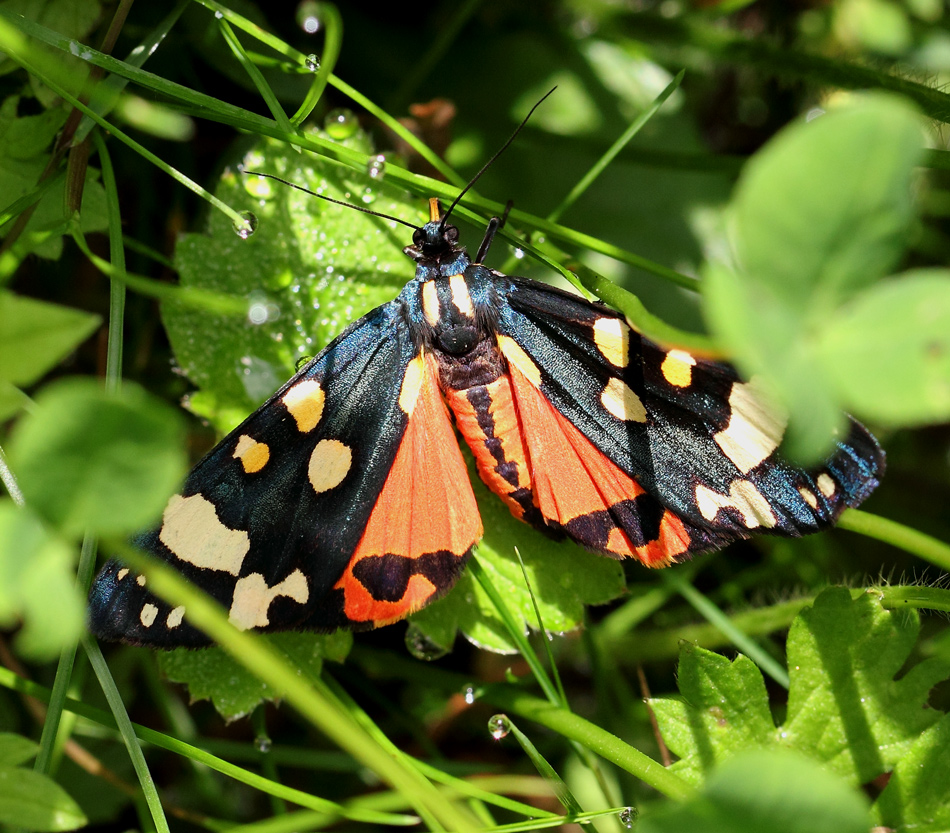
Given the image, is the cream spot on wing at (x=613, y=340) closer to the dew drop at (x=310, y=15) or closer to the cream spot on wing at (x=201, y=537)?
the cream spot on wing at (x=201, y=537)

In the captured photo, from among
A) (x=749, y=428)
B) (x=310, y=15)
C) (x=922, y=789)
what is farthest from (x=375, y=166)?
(x=922, y=789)

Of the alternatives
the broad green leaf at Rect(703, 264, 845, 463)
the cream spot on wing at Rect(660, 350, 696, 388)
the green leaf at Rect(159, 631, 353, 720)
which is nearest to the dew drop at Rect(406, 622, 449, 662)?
the green leaf at Rect(159, 631, 353, 720)

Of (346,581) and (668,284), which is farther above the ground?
(668,284)

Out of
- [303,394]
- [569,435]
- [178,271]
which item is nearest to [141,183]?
[178,271]

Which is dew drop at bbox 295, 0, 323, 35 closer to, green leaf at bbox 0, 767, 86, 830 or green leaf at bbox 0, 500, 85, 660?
green leaf at bbox 0, 500, 85, 660

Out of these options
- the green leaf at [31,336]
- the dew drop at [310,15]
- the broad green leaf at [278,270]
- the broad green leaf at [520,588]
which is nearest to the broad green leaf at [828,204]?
the green leaf at [31,336]

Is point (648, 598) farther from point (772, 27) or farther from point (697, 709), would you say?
point (772, 27)
